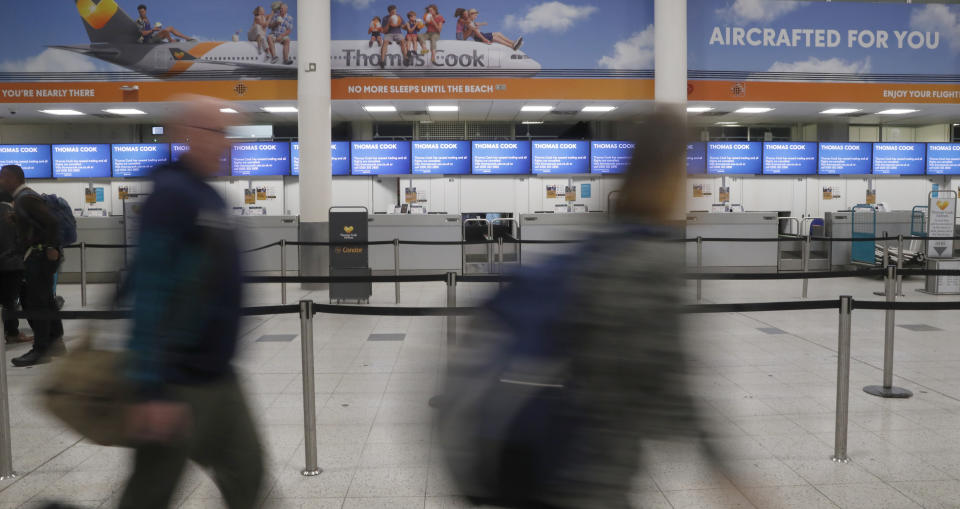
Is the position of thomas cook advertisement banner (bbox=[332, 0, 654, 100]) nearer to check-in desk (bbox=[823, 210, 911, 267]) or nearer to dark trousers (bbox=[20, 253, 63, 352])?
check-in desk (bbox=[823, 210, 911, 267])

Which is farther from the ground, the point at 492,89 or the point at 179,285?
the point at 492,89

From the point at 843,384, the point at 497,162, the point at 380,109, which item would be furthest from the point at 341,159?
the point at 843,384

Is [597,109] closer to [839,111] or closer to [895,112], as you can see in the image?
[839,111]

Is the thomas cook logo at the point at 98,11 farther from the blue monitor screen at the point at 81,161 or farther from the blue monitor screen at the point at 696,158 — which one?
the blue monitor screen at the point at 696,158

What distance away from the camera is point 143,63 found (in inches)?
496

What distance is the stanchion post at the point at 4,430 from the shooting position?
3.65m

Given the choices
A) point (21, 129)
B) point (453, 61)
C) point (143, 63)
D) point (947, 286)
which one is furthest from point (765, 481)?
point (21, 129)

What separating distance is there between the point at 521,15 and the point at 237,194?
670 centimetres

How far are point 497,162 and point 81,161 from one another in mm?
8649

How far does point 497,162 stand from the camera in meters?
14.7

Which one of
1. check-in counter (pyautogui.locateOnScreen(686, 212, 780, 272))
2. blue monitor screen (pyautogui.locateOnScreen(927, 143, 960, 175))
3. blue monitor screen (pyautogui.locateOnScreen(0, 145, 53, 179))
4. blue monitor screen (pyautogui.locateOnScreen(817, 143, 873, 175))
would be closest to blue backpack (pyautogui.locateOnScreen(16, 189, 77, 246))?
blue monitor screen (pyautogui.locateOnScreen(0, 145, 53, 179))

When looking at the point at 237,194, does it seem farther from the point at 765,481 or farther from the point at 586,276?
the point at 586,276

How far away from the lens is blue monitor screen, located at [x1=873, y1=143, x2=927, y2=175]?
15172 millimetres

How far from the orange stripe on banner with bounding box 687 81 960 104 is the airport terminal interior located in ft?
0.14
